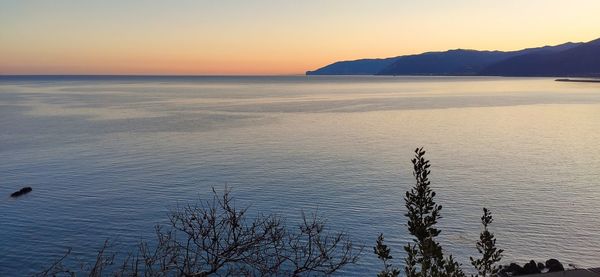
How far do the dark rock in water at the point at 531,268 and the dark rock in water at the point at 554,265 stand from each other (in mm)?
663

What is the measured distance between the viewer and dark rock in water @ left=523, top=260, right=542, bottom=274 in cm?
2491

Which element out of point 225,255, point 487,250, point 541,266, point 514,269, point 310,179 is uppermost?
point 487,250

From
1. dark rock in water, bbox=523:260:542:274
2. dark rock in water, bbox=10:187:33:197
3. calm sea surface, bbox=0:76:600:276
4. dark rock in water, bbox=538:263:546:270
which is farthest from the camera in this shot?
dark rock in water, bbox=10:187:33:197

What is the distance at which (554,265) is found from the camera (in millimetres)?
25047

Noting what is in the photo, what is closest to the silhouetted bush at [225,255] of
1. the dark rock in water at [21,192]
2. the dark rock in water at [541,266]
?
the dark rock in water at [541,266]

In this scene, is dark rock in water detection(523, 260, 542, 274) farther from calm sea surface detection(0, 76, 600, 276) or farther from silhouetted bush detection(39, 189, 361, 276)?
silhouetted bush detection(39, 189, 361, 276)

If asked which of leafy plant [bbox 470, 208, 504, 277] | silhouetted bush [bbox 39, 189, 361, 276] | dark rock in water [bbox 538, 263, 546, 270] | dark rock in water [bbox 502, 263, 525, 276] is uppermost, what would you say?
leafy plant [bbox 470, 208, 504, 277]

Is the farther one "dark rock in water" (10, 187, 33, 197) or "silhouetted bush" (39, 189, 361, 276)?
"dark rock in water" (10, 187, 33, 197)

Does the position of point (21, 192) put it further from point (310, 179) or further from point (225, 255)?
point (225, 255)

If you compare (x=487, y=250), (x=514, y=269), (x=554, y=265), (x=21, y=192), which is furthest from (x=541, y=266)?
(x=21, y=192)

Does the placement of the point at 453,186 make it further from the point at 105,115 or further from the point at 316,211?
the point at 105,115

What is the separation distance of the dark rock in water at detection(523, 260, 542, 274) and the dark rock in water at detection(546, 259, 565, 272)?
26.1 inches

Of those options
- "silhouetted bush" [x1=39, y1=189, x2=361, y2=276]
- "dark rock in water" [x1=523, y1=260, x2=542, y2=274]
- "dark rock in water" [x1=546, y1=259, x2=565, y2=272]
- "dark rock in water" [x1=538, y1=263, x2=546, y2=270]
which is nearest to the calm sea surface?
"dark rock in water" [x1=538, y1=263, x2=546, y2=270]

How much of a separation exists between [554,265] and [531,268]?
110 cm
